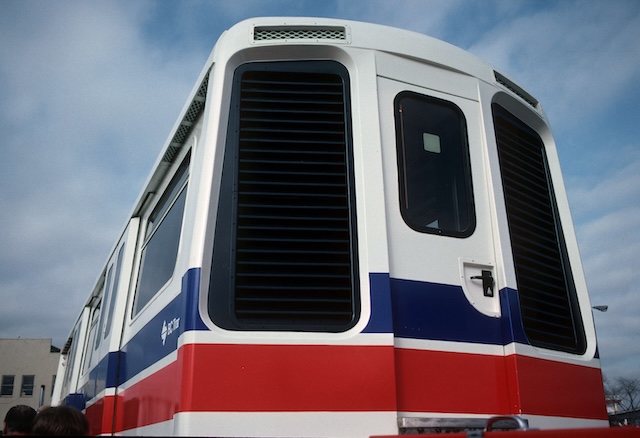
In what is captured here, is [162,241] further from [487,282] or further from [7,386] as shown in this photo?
[7,386]

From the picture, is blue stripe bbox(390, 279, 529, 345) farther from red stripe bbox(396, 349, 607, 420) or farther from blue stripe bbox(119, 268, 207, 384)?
blue stripe bbox(119, 268, 207, 384)

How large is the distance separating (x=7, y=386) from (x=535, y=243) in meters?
51.5

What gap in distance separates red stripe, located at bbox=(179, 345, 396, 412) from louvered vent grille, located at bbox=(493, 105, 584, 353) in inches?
38.8

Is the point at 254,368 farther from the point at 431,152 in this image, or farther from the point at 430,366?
the point at 431,152

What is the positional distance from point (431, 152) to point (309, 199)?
816 mm

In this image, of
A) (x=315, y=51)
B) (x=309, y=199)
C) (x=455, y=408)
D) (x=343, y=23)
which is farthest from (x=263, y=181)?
(x=455, y=408)

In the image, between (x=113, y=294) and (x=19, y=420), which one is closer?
(x=19, y=420)

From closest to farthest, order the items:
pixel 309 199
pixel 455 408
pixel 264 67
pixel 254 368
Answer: pixel 254 368, pixel 455 408, pixel 309 199, pixel 264 67

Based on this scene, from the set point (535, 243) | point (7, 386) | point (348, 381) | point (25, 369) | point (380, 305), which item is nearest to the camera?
point (348, 381)

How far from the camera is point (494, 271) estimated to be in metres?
3.37

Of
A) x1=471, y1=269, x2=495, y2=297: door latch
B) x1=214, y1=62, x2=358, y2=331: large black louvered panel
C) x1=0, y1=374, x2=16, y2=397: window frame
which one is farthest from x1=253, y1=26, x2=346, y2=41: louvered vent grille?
x1=0, y1=374, x2=16, y2=397: window frame

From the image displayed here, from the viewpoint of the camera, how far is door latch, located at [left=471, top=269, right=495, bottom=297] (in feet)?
10.8

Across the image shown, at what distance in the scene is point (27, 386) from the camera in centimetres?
4788

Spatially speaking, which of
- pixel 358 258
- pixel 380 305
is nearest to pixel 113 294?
pixel 358 258
